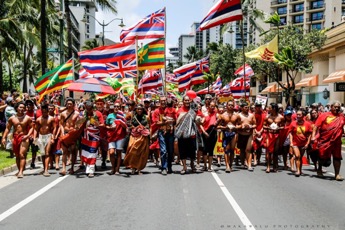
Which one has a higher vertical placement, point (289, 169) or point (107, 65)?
point (107, 65)

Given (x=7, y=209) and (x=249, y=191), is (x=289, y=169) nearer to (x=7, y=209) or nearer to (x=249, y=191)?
(x=249, y=191)

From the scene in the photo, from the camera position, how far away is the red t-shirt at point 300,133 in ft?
39.0

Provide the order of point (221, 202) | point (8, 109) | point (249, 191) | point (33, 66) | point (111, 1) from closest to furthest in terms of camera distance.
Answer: point (221, 202) < point (249, 191) < point (8, 109) < point (111, 1) < point (33, 66)

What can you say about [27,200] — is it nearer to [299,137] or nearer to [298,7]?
[299,137]

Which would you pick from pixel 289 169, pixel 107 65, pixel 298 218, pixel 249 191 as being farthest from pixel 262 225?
pixel 107 65

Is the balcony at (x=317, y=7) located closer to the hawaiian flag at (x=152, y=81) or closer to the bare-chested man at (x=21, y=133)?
the hawaiian flag at (x=152, y=81)

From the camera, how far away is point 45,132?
11680mm

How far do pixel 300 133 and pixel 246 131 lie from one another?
A: 1443 mm

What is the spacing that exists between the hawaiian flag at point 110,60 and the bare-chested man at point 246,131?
188 inches

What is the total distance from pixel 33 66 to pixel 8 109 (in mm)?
71512

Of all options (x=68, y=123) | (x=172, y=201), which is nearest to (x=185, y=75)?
(x=68, y=123)

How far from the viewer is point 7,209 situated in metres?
7.62

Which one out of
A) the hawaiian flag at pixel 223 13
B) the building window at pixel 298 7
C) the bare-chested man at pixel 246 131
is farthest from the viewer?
the building window at pixel 298 7

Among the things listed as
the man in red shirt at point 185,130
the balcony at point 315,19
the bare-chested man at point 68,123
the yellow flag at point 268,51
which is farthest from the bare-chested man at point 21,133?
the balcony at point 315,19
